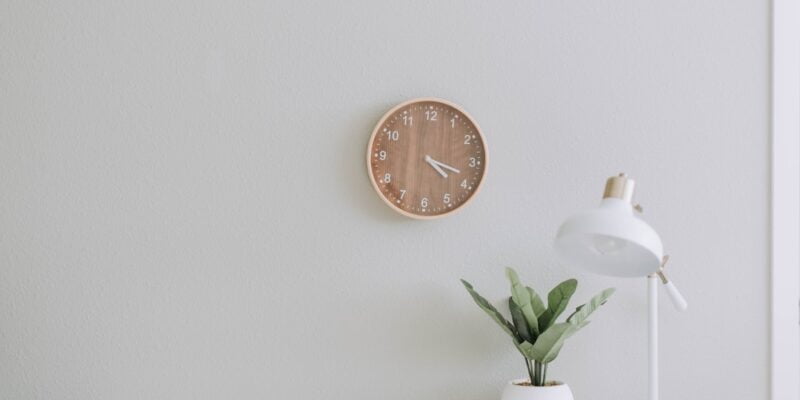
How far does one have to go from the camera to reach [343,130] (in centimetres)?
229

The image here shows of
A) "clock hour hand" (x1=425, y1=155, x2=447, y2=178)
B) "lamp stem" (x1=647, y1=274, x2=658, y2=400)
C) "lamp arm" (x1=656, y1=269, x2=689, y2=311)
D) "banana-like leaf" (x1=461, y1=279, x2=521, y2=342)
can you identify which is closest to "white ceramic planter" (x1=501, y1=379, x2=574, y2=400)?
"banana-like leaf" (x1=461, y1=279, x2=521, y2=342)

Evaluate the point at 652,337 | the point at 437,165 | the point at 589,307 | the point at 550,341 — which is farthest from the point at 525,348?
the point at 437,165

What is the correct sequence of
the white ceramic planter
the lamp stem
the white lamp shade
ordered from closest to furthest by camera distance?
the white lamp shade → the white ceramic planter → the lamp stem

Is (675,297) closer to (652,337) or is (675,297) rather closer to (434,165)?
(652,337)

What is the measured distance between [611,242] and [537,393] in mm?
412

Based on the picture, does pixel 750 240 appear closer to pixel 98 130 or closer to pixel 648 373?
pixel 648 373

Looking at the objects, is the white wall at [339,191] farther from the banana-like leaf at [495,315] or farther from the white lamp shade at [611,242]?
the white lamp shade at [611,242]

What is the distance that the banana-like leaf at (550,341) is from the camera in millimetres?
2113

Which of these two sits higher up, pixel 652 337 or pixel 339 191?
pixel 339 191

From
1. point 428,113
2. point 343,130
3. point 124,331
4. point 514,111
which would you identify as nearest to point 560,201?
point 514,111

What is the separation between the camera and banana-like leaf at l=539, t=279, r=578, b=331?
219 cm

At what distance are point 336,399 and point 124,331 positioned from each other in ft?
1.66

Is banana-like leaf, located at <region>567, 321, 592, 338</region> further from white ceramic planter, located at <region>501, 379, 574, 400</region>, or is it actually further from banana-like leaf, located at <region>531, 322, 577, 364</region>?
white ceramic planter, located at <region>501, 379, 574, 400</region>

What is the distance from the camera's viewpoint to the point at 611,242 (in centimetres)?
190
